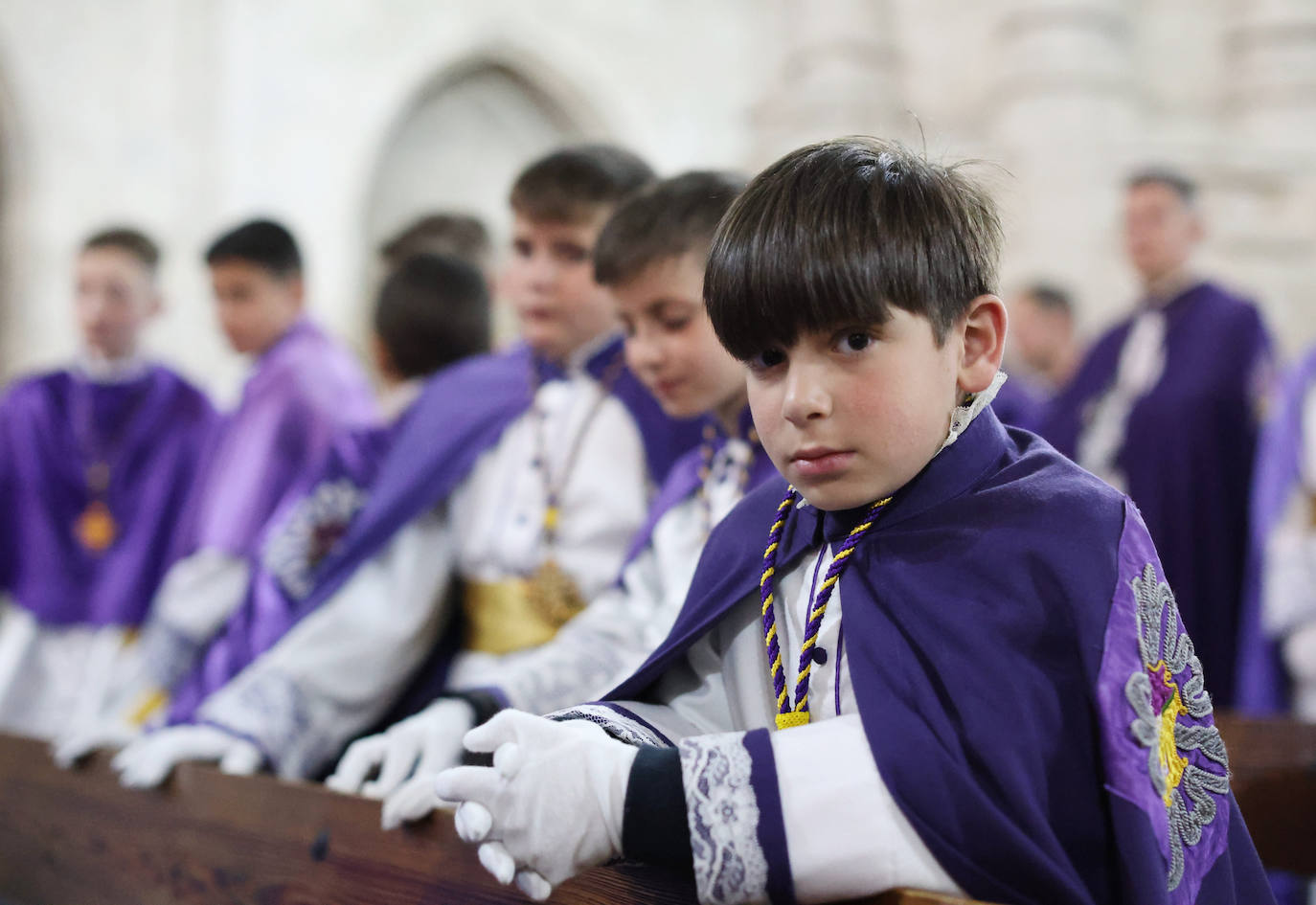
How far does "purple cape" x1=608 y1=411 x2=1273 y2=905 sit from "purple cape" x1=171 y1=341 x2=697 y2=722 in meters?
1.14

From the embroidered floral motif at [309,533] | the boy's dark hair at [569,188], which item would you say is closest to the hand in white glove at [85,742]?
the embroidered floral motif at [309,533]

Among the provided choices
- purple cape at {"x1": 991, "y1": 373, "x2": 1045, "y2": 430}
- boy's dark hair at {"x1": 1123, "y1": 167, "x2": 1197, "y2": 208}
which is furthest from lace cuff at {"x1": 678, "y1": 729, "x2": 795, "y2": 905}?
boy's dark hair at {"x1": 1123, "y1": 167, "x2": 1197, "y2": 208}

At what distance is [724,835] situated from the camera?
112 centimetres

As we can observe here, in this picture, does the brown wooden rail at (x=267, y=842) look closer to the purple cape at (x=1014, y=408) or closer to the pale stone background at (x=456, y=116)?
the purple cape at (x=1014, y=408)

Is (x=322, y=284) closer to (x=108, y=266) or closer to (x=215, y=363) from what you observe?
(x=215, y=363)

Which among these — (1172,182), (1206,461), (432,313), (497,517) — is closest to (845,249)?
(497,517)

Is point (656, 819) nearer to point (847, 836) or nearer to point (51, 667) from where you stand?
point (847, 836)

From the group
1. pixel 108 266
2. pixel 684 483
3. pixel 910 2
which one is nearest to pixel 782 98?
pixel 910 2

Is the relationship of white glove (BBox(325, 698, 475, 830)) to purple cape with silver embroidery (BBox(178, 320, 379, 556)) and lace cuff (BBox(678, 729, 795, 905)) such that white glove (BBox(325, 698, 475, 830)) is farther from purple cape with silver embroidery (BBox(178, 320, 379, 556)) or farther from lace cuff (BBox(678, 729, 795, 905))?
purple cape with silver embroidery (BBox(178, 320, 379, 556))

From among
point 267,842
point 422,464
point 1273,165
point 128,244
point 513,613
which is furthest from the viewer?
point 1273,165

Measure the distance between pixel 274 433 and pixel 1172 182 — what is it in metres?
3.19

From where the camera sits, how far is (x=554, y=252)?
243cm

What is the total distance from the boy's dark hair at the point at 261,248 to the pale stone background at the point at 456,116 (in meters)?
2.61

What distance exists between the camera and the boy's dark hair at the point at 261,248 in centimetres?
373
